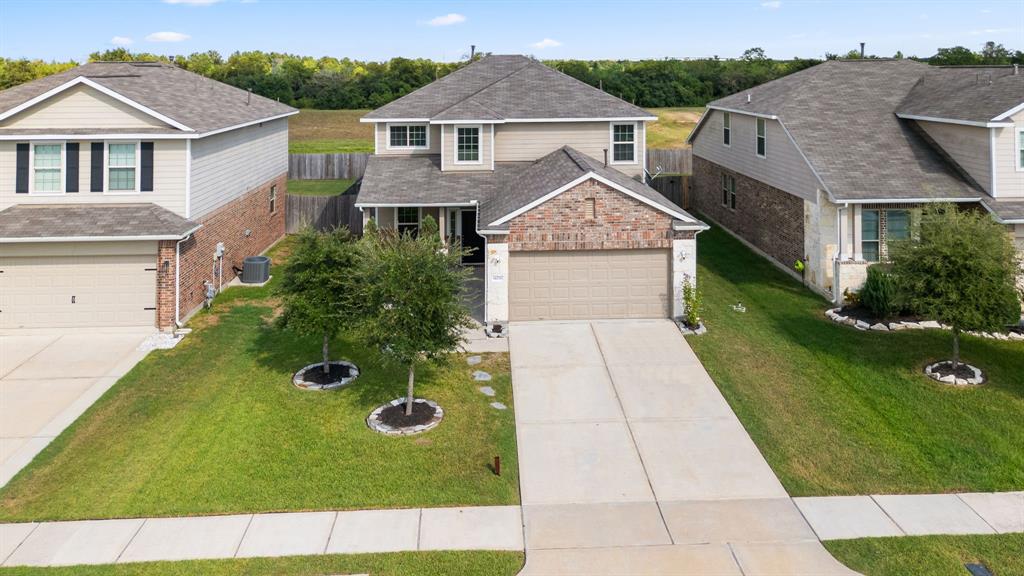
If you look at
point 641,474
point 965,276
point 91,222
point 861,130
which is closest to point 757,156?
point 861,130

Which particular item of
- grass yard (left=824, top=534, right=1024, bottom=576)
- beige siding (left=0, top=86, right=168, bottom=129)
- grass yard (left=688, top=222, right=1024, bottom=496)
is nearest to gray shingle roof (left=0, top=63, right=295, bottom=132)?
beige siding (left=0, top=86, right=168, bottom=129)

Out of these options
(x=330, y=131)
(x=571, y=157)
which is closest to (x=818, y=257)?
(x=571, y=157)

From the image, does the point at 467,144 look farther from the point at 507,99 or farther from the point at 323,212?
the point at 323,212

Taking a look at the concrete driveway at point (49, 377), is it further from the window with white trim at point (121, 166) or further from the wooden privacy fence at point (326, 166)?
the wooden privacy fence at point (326, 166)

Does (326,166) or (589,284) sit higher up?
(326,166)

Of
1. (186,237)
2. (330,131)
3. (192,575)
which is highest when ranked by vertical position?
(330,131)

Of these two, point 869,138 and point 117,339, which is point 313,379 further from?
point 869,138

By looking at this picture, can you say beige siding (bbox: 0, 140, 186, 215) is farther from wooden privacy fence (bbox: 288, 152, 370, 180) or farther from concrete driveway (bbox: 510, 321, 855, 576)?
wooden privacy fence (bbox: 288, 152, 370, 180)
